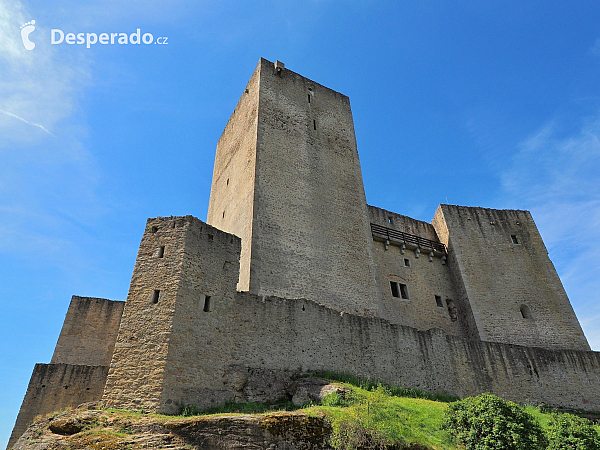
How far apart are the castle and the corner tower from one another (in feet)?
0.24

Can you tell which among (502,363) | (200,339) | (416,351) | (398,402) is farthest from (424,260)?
(200,339)

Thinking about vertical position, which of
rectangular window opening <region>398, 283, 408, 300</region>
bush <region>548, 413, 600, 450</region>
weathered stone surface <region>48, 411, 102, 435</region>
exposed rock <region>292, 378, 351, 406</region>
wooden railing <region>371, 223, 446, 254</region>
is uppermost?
wooden railing <region>371, 223, 446, 254</region>

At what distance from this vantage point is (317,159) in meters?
21.8

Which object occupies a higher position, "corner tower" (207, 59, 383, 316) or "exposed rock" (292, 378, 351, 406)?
"corner tower" (207, 59, 383, 316)

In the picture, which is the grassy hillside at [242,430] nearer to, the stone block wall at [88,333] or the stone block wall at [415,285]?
the stone block wall at [88,333]

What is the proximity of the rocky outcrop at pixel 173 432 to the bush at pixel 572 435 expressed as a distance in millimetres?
5691

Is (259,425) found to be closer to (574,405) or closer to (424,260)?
(574,405)

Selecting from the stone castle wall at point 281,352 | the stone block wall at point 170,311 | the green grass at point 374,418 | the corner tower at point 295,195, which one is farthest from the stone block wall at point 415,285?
the stone block wall at point 170,311

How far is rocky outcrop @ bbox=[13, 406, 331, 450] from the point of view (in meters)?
8.93

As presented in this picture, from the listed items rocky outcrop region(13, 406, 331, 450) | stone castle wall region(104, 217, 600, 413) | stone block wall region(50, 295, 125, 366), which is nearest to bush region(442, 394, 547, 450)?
rocky outcrop region(13, 406, 331, 450)

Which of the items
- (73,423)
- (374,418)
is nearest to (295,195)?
(374,418)

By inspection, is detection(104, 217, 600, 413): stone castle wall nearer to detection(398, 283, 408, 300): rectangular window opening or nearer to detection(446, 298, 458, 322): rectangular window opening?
detection(446, 298, 458, 322): rectangular window opening

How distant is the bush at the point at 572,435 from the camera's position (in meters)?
10.3

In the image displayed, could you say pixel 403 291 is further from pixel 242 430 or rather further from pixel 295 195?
pixel 242 430
